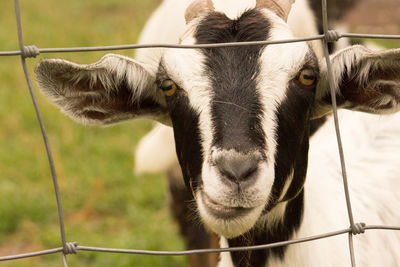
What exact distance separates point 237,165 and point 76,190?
4.08 metres

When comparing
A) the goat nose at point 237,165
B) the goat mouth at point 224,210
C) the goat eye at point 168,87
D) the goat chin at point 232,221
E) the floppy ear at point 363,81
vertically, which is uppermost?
the goat eye at point 168,87

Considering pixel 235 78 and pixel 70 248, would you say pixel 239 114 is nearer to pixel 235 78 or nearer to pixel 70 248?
pixel 235 78

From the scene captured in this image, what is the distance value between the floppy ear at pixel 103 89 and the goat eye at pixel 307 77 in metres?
0.54

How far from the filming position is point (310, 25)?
397cm

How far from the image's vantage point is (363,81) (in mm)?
2652

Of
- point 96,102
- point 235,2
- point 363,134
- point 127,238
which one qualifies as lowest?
point 127,238

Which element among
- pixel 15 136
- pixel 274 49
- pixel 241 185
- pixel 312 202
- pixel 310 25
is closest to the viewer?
pixel 241 185

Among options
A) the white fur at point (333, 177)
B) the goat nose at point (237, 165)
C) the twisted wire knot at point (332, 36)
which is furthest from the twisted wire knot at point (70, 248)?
the twisted wire knot at point (332, 36)

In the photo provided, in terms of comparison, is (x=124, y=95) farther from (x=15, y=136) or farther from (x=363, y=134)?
(x=15, y=136)

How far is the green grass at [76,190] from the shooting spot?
541 cm

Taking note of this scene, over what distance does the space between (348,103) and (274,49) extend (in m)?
0.38

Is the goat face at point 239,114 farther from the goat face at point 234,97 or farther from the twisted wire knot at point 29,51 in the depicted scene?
the twisted wire knot at point 29,51

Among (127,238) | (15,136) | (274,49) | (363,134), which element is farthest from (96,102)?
(15,136)

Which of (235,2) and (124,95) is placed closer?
(124,95)
